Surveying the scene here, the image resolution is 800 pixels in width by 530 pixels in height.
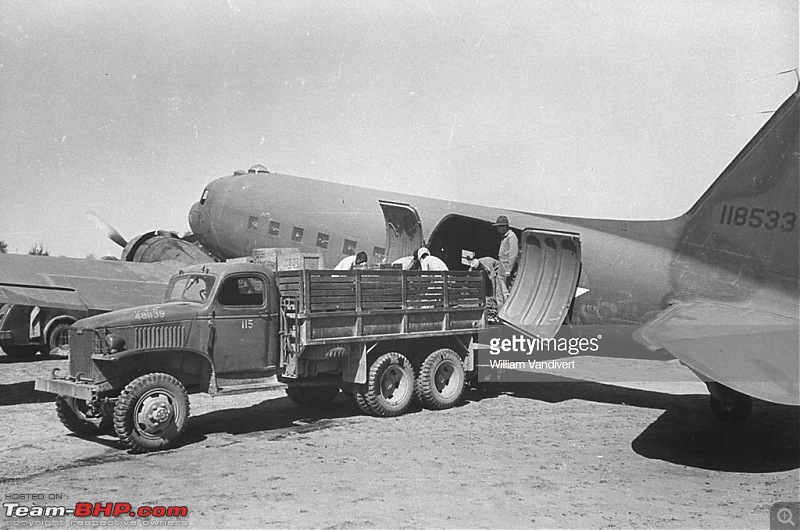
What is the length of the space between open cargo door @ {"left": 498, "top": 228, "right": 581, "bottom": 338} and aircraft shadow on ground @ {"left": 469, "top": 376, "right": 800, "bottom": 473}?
1569 mm

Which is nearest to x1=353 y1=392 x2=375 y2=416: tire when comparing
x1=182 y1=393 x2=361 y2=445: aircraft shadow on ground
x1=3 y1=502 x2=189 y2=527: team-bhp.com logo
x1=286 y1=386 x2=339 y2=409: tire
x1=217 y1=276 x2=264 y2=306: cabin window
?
x1=182 y1=393 x2=361 y2=445: aircraft shadow on ground

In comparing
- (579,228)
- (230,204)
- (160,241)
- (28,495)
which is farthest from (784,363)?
(160,241)

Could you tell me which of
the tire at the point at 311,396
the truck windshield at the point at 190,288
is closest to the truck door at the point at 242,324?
the truck windshield at the point at 190,288

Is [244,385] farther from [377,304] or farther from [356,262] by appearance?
[356,262]

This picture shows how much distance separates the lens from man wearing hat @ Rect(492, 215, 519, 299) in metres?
13.3

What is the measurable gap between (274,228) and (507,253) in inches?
247

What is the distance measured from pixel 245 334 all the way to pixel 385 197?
7327 mm

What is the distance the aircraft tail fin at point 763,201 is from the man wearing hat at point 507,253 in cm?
358

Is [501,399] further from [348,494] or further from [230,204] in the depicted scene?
[230,204]

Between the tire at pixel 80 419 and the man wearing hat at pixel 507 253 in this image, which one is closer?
the tire at pixel 80 419

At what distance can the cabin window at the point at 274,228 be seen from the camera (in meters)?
17.2

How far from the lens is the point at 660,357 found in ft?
39.0

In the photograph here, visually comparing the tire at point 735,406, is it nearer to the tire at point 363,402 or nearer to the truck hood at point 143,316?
the tire at point 363,402

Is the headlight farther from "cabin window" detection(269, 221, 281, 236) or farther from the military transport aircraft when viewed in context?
"cabin window" detection(269, 221, 281, 236)
